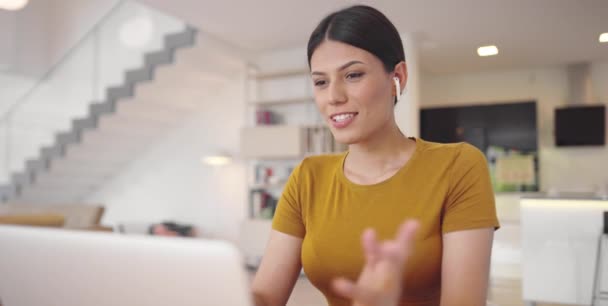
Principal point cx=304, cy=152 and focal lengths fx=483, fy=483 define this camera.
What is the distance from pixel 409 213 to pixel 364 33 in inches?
14.8

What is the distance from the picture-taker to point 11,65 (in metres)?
6.47

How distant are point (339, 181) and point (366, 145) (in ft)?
0.34

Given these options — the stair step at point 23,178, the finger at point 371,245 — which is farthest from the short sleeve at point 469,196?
the stair step at point 23,178

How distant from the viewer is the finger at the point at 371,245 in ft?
1.62

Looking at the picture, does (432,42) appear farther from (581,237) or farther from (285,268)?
(285,268)

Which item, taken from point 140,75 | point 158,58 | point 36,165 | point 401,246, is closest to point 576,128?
point 158,58

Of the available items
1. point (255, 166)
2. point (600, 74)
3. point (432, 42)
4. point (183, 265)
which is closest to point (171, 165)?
point (255, 166)

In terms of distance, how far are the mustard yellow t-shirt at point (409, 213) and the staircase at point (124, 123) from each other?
4.71 m

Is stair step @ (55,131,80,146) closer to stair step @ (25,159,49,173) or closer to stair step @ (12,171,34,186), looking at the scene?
stair step @ (25,159,49,173)

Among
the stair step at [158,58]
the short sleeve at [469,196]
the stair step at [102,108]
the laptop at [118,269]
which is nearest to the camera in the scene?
the laptop at [118,269]

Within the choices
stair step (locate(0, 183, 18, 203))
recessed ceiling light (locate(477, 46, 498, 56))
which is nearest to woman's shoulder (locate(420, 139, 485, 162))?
recessed ceiling light (locate(477, 46, 498, 56))

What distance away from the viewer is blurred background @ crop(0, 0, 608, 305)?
5156 millimetres

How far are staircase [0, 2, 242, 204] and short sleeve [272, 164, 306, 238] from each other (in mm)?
4589

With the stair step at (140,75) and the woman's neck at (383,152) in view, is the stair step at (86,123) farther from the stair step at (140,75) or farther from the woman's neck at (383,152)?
the woman's neck at (383,152)
